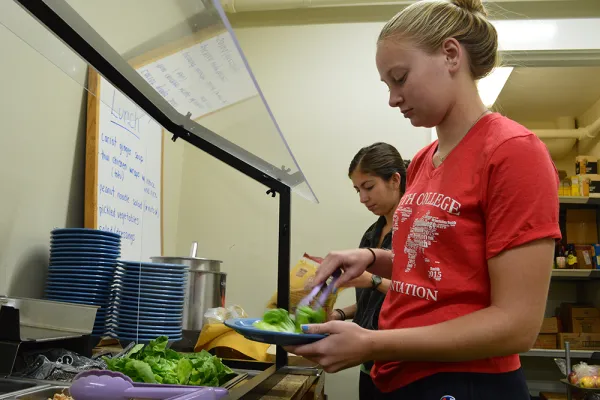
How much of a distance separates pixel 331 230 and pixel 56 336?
8.22 ft

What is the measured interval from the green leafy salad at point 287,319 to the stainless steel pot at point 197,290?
856mm

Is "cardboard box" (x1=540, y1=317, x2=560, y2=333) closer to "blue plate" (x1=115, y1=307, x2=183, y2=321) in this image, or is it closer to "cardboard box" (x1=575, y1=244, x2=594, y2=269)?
"cardboard box" (x1=575, y1=244, x2=594, y2=269)

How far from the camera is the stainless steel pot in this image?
1.94 meters

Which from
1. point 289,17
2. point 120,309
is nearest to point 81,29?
point 120,309

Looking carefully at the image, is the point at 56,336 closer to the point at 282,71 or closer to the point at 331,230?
the point at 331,230

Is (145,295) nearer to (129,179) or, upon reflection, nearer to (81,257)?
(81,257)

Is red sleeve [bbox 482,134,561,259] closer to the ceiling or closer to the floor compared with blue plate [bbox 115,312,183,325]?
closer to the ceiling

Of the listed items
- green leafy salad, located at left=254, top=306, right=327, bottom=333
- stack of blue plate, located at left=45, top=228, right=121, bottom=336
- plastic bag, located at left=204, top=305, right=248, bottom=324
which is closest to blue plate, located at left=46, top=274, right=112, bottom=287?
stack of blue plate, located at left=45, top=228, right=121, bottom=336

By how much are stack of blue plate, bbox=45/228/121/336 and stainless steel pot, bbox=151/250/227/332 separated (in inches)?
12.6

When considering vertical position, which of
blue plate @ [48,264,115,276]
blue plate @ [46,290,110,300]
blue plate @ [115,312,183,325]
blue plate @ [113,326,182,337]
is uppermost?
blue plate @ [48,264,115,276]

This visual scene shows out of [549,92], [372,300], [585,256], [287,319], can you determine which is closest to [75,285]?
[287,319]

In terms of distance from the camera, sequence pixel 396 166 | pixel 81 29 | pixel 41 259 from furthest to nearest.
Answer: pixel 396 166, pixel 41 259, pixel 81 29

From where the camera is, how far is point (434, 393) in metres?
0.97

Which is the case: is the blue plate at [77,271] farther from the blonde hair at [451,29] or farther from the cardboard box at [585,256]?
the cardboard box at [585,256]
